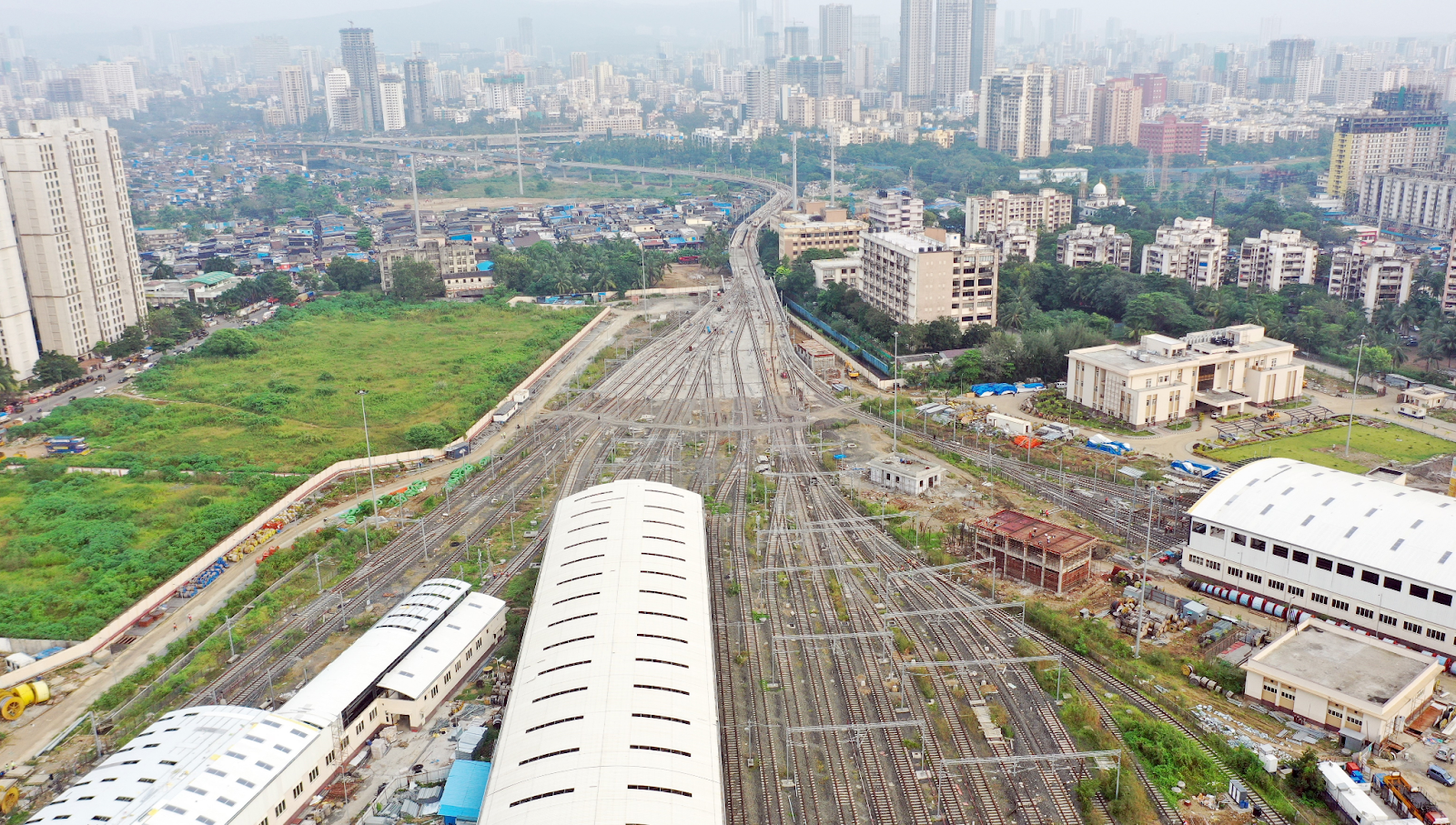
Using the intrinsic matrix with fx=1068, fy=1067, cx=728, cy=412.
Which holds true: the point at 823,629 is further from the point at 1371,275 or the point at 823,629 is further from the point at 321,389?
the point at 1371,275

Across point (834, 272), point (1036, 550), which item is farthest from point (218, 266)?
point (1036, 550)

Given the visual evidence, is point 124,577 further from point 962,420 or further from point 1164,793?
point 962,420

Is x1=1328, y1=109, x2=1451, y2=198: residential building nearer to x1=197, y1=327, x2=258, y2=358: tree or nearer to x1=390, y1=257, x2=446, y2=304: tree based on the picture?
x1=390, y1=257, x2=446, y2=304: tree

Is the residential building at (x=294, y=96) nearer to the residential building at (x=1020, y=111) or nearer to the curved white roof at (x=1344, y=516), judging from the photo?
the residential building at (x=1020, y=111)

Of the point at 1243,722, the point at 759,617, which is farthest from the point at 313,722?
the point at 1243,722

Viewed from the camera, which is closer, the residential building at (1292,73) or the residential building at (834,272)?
the residential building at (834,272)

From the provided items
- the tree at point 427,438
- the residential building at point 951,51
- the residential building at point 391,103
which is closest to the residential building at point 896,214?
the tree at point 427,438
